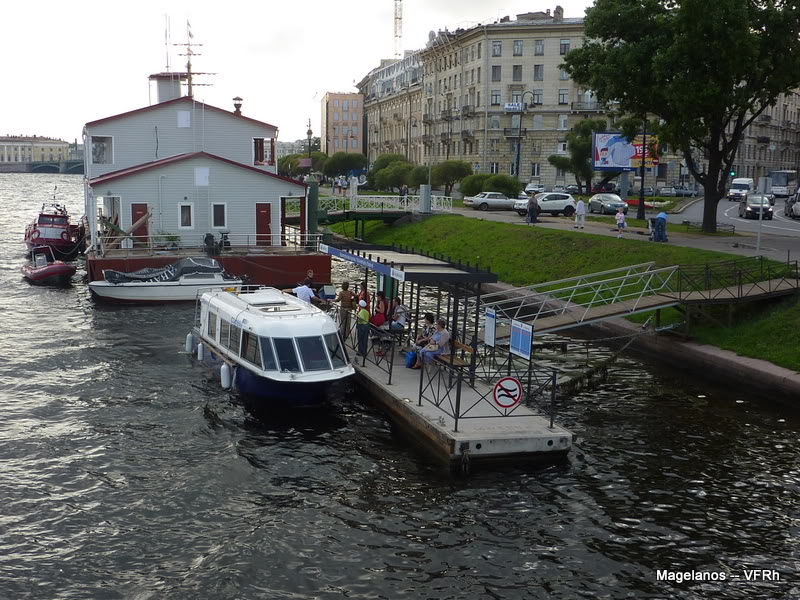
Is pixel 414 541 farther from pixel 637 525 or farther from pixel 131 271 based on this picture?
pixel 131 271

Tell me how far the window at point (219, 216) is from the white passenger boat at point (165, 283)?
6970 mm

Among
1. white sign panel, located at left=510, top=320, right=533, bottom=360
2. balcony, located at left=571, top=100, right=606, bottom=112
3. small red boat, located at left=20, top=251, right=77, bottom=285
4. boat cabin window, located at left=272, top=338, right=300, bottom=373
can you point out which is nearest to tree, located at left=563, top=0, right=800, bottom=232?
white sign panel, located at left=510, top=320, right=533, bottom=360

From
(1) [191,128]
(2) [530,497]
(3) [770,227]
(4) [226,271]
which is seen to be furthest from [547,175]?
(2) [530,497]

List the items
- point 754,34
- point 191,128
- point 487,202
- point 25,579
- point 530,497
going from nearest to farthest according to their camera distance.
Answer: point 25,579, point 530,497, point 754,34, point 191,128, point 487,202

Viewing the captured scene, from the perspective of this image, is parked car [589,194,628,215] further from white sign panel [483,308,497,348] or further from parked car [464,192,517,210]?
white sign panel [483,308,497,348]

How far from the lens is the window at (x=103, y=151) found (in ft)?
166

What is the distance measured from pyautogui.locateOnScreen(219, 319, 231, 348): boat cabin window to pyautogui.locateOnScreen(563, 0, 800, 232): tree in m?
24.3

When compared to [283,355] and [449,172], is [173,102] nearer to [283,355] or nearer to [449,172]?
[283,355]

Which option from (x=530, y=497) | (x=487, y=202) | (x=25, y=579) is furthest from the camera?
(x=487, y=202)

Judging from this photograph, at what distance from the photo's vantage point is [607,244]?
1681 inches

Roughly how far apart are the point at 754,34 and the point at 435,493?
29886 millimetres

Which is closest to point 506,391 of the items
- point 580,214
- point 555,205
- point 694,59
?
point 694,59

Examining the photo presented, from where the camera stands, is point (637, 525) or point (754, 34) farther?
point (754, 34)

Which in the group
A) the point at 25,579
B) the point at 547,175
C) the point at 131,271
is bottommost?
the point at 25,579
